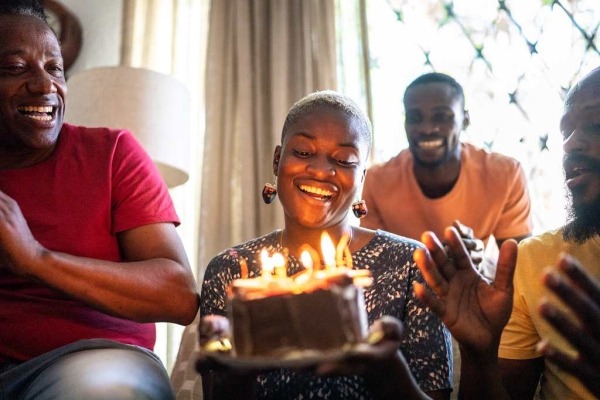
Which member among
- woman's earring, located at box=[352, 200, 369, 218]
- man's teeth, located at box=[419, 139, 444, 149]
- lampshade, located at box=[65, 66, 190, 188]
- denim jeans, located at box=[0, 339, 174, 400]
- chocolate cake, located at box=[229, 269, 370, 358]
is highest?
lampshade, located at box=[65, 66, 190, 188]

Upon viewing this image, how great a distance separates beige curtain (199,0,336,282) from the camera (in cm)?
457

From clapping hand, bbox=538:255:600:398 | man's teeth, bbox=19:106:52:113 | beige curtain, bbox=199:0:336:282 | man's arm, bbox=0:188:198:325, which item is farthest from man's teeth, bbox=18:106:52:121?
beige curtain, bbox=199:0:336:282

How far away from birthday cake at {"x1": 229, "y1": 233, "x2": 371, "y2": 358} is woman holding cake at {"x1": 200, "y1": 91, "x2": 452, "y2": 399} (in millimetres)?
711

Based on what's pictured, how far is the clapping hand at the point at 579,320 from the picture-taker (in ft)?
4.69

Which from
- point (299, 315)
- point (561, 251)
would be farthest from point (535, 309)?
point (299, 315)

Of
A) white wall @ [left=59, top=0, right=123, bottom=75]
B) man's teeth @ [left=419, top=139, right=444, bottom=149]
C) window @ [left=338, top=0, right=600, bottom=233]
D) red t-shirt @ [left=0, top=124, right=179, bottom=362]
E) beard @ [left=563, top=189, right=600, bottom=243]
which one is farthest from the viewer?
white wall @ [left=59, top=0, right=123, bottom=75]

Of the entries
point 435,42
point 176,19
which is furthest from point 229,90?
point 435,42

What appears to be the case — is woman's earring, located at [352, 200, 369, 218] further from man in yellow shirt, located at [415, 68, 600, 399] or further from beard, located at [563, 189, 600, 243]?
beard, located at [563, 189, 600, 243]

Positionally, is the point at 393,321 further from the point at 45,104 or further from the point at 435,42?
the point at 435,42

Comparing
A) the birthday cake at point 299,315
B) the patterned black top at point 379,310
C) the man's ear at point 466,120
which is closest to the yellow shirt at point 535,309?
the patterned black top at point 379,310

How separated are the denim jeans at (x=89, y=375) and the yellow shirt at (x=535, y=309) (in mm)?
1106

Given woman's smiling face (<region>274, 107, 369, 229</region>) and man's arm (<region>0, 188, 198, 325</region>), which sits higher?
woman's smiling face (<region>274, 107, 369, 229</region>)

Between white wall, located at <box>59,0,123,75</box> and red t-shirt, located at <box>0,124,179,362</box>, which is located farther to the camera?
white wall, located at <box>59,0,123,75</box>

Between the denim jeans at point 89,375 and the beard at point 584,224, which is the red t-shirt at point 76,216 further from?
the beard at point 584,224
